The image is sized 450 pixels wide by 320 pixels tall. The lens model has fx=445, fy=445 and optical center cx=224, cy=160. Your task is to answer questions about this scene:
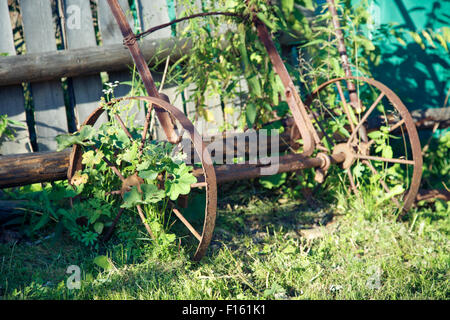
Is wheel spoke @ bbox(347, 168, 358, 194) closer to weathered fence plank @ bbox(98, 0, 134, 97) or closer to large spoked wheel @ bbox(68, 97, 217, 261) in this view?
large spoked wheel @ bbox(68, 97, 217, 261)

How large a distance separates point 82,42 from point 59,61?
263 millimetres

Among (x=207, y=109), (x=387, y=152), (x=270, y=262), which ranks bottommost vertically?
(x=270, y=262)

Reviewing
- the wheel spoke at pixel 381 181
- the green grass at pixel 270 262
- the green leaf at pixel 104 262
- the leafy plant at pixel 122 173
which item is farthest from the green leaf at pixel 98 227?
the wheel spoke at pixel 381 181

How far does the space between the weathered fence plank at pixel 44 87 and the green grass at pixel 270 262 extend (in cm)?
95

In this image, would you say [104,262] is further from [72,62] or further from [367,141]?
[367,141]

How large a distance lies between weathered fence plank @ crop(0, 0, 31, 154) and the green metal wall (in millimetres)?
2735

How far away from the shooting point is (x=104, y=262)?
2.14m

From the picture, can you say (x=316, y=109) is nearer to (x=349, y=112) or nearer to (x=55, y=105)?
(x=349, y=112)

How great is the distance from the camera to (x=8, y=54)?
3.02 meters

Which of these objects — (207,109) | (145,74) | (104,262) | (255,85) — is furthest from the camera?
(207,109)

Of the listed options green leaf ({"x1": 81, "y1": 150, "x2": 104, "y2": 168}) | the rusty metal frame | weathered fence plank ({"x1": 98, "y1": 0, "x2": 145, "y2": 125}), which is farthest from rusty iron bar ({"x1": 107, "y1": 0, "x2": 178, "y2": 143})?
weathered fence plank ({"x1": 98, "y1": 0, "x2": 145, "y2": 125})

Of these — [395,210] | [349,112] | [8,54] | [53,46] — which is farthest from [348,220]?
[8,54]

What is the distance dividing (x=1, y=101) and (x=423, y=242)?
2823 millimetres

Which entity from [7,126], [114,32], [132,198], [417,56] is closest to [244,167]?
[132,198]
